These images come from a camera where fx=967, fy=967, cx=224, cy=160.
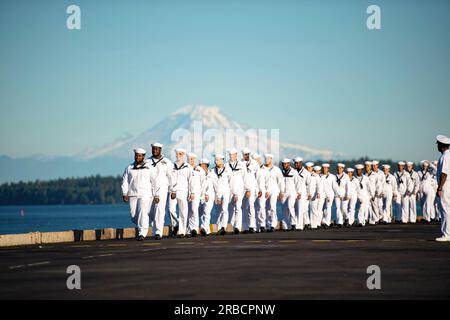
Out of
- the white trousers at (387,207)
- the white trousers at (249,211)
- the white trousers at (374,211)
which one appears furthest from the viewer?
the white trousers at (374,211)

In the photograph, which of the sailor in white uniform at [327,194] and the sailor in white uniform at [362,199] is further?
the sailor in white uniform at [362,199]

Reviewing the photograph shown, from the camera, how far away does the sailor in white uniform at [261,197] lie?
34.9 meters

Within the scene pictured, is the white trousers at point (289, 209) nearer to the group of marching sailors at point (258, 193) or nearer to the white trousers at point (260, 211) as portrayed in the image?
the group of marching sailors at point (258, 193)

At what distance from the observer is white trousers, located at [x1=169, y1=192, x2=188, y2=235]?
100 feet

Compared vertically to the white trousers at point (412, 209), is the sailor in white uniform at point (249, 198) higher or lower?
higher

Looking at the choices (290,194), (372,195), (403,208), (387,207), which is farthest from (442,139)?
(403,208)

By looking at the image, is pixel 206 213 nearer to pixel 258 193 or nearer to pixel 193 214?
pixel 193 214

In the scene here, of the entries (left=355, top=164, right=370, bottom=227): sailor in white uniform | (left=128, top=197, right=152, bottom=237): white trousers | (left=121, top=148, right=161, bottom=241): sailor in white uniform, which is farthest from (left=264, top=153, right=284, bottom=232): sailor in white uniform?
(left=128, top=197, right=152, bottom=237): white trousers

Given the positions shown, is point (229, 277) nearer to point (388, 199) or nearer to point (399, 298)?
point (399, 298)

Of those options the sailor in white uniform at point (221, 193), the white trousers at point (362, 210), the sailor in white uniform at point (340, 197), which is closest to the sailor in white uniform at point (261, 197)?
the sailor in white uniform at point (221, 193)

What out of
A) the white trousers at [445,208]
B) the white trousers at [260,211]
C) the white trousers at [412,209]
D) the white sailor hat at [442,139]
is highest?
the white sailor hat at [442,139]

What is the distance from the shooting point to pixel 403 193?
44.2m

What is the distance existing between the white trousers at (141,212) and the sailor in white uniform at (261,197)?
7.46 m

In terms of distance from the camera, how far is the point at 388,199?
4328 centimetres
